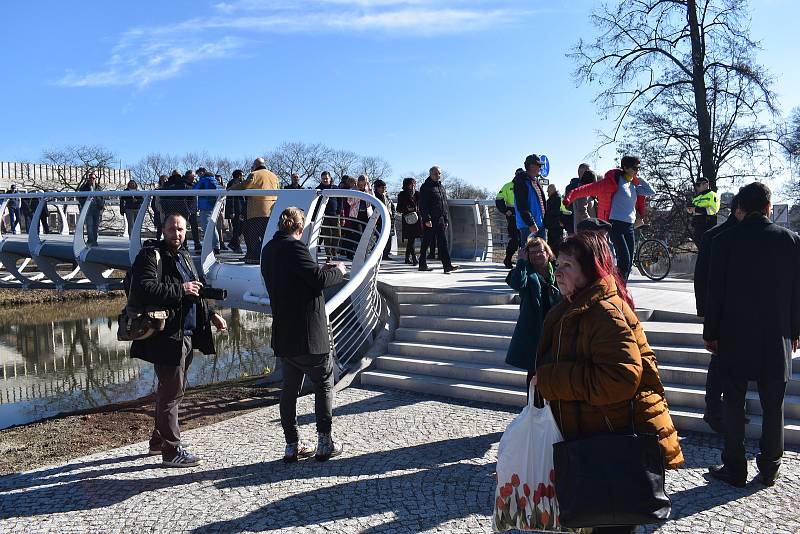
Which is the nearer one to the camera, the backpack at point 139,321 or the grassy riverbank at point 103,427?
the backpack at point 139,321

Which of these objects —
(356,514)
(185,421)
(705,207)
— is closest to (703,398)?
(356,514)

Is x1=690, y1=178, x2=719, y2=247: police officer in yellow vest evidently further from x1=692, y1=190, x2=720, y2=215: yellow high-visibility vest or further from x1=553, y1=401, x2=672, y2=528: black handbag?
x1=553, y1=401, x2=672, y2=528: black handbag

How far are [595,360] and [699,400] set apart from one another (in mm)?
3701

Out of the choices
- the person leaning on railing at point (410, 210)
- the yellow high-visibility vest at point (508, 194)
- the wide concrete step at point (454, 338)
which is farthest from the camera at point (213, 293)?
the person leaning on railing at point (410, 210)

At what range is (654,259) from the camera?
37.4 feet

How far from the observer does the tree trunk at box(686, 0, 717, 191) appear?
18.8 metres

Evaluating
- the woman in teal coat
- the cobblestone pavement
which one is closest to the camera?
the cobblestone pavement

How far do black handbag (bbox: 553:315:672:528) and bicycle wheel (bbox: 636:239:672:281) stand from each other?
359 inches

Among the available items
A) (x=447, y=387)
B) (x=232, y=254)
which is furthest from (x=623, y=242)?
(x=232, y=254)

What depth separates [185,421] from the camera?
6.79 metres

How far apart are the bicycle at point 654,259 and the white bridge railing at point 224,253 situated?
4.25m

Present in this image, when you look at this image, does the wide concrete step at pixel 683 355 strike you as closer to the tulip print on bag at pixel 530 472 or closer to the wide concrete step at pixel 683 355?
the wide concrete step at pixel 683 355

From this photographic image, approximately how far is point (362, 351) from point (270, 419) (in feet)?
6.21

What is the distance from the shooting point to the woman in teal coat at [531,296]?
499cm
